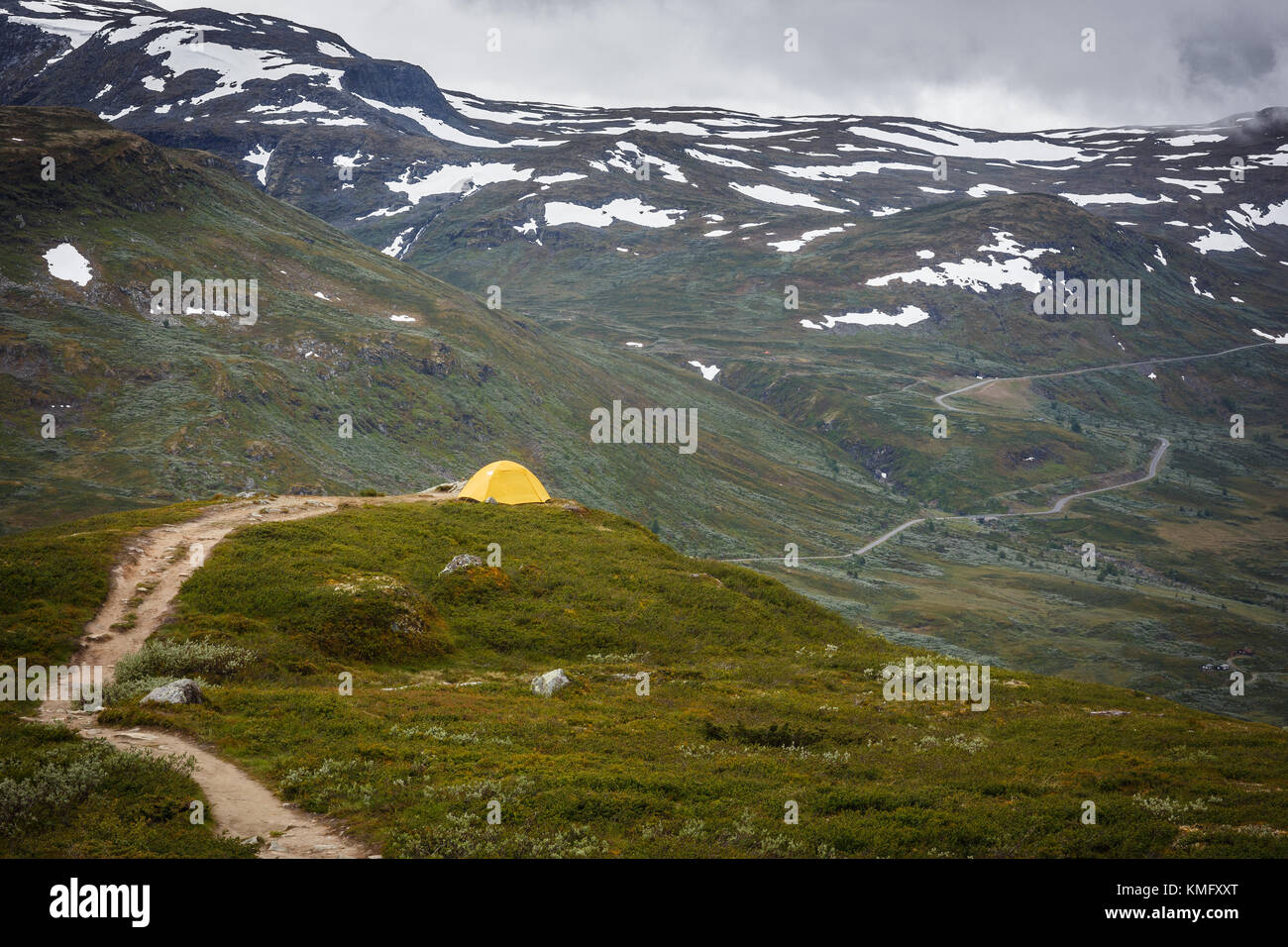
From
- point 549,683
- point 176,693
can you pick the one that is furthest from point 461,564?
point 176,693

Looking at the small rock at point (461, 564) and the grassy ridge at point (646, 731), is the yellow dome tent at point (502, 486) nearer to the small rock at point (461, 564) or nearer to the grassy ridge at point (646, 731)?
the grassy ridge at point (646, 731)

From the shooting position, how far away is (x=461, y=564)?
5072 cm

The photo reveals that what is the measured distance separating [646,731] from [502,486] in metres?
40.2

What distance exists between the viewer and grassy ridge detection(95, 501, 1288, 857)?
20984 mm

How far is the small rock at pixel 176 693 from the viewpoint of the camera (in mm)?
28406

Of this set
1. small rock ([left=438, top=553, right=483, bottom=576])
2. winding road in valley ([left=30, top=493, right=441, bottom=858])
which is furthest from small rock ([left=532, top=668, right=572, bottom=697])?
winding road in valley ([left=30, top=493, right=441, bottom=858])

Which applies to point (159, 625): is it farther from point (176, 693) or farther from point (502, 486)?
point (502, 486)

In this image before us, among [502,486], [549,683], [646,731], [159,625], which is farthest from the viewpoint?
[502,486]

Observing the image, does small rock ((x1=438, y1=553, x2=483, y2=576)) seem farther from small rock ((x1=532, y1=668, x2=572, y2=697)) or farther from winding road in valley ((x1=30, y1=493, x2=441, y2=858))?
small rock ((x1=532, y1=668, x2=572, y2=697))

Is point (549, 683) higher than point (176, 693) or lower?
lower

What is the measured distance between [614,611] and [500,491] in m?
21.8

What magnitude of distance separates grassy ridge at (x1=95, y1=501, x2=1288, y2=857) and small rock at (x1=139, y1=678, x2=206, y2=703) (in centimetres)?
76
